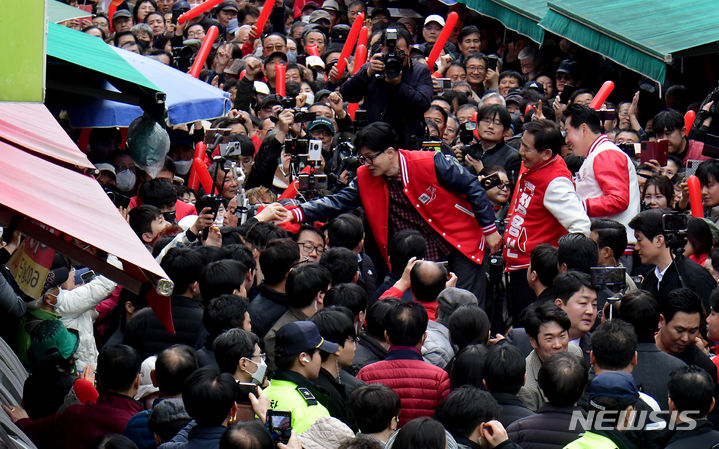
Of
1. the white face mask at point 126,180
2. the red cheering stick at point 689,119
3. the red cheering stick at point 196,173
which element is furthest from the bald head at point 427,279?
the red cheering stick at point 689,119

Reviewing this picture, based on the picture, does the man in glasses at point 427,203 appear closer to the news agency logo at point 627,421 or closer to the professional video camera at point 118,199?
the professional video camera at point 118,199

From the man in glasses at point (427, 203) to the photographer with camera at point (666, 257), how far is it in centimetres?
94

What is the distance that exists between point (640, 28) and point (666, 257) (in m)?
4.19

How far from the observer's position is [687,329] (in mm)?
6160

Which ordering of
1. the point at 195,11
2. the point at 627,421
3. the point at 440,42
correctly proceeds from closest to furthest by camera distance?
the point at 627,421 → the point at 440,42 → the point at 195,11

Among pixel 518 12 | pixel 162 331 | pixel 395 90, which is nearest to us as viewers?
pixel 162 331

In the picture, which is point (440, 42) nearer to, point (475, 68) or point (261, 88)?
point (475, 68)

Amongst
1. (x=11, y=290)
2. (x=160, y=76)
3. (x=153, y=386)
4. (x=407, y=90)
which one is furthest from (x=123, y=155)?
(x=153, y=386)

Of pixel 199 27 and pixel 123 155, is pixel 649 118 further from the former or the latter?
pixel 199 27

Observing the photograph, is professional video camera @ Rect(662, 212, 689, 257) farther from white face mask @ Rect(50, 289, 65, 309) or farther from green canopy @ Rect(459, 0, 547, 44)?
green canopy @ Rect(459, 0, 547, 44)

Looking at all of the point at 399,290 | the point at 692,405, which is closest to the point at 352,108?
the point at 399,290

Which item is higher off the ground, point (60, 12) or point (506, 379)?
point (506, 379)

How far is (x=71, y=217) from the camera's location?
4.58 meters

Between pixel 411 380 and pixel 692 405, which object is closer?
pixel 692 405
